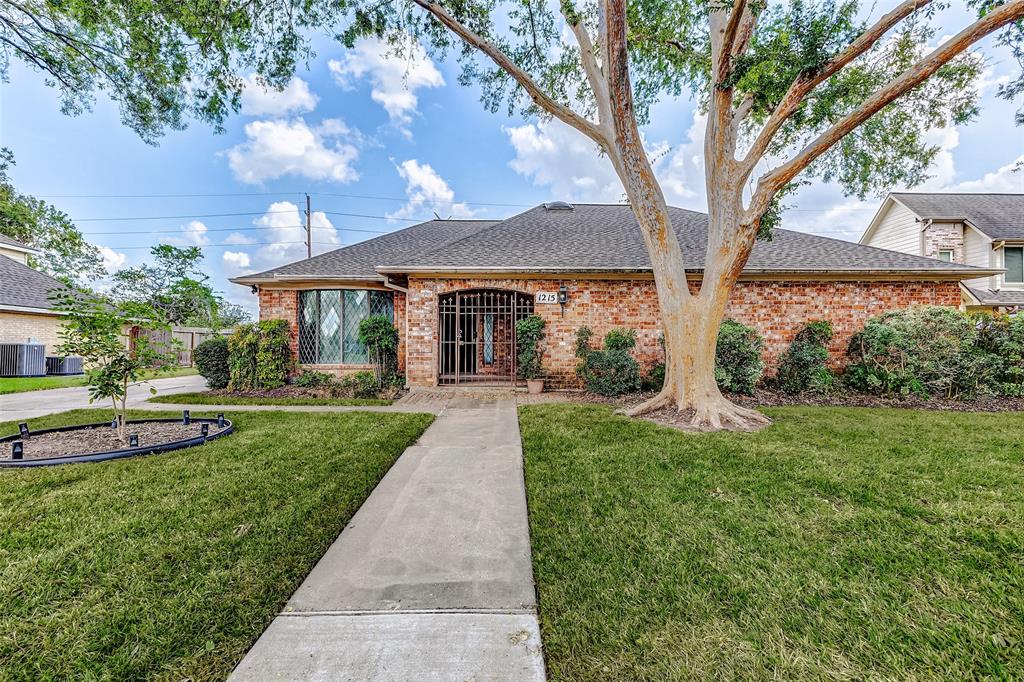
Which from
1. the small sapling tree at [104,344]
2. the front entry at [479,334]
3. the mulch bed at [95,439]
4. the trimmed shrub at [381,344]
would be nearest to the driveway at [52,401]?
the mulch bed at [95,439]

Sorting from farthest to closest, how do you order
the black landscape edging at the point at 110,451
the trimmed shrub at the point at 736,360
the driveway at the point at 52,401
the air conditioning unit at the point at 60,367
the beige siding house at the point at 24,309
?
1. the air conditioning unit at the point at 60,367
2. the beige siding house at the point at 24,309
3. the trimmed shrub at the point at 736,360
4. the driveway at the point at 52,401
5. the black landscape edging at the point at 110,451

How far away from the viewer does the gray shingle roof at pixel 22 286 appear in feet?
40.9

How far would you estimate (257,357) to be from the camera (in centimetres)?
839

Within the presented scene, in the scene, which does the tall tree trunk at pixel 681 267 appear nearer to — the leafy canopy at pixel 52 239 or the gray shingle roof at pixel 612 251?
the gray shingle roof at pixel 612 251

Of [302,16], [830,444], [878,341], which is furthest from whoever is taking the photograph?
[878,341]

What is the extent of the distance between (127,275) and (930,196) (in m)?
46.9

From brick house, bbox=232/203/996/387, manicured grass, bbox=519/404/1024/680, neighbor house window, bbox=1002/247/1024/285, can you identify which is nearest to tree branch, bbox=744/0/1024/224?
brick house, bbox=232/203/996/387

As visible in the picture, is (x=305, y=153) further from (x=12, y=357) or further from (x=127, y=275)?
(x=127, y=275)

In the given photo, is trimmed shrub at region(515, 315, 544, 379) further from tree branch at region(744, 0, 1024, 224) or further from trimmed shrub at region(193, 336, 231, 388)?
trimmed shrub at region(193, 336, 231, 388)

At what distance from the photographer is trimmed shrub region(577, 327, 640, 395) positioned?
288 inches

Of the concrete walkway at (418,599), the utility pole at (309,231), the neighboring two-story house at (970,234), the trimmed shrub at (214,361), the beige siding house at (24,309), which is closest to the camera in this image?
the concrete walkway at (418,599)

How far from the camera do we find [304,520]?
2623mm

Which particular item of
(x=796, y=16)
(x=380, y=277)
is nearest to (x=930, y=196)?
(x=796, y=16)

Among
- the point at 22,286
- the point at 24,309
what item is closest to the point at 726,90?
the point at 24,309
